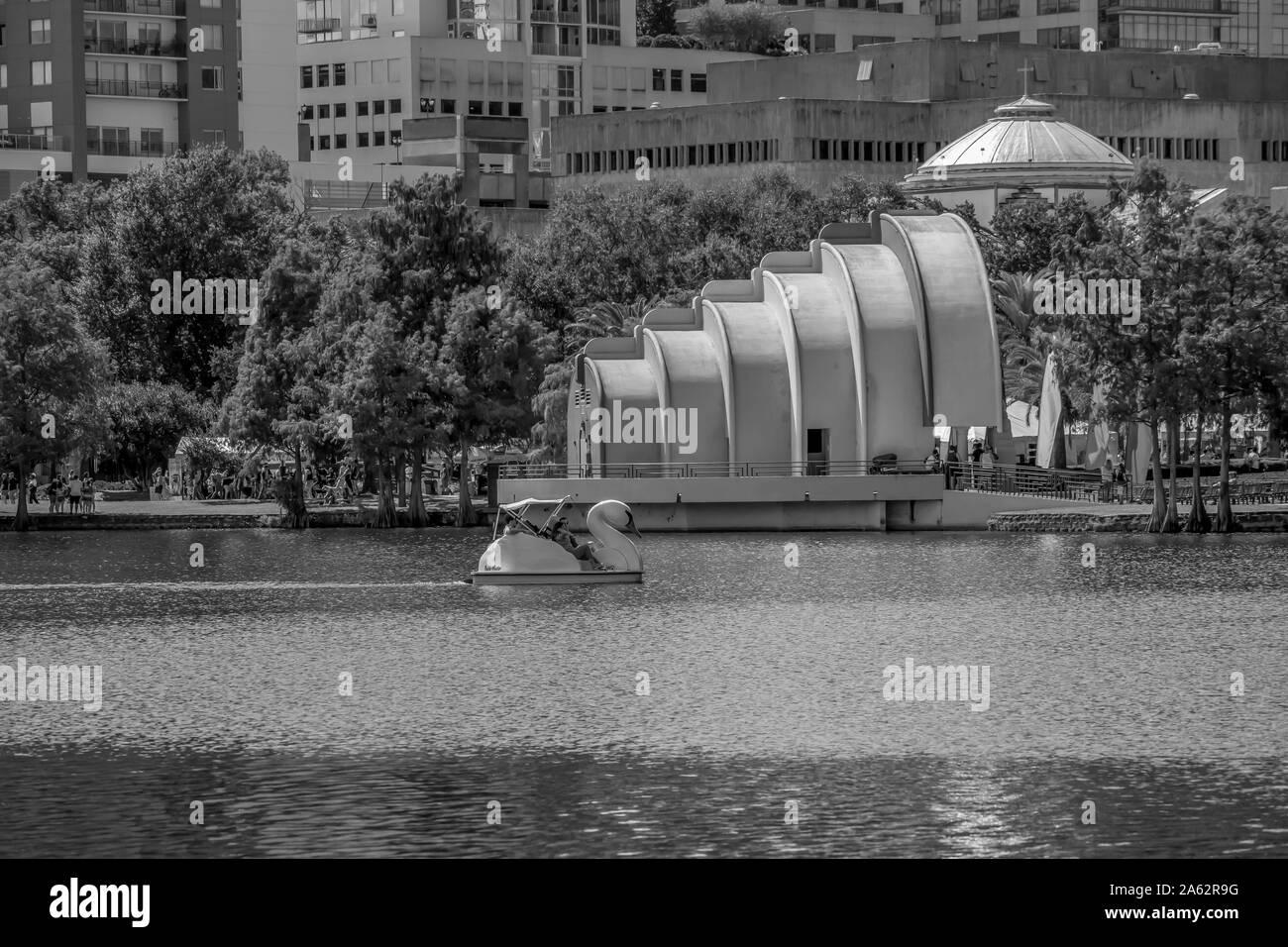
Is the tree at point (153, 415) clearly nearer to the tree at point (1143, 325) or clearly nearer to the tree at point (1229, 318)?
the tree at point (1143, 325)

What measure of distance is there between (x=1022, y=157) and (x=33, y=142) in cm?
6761

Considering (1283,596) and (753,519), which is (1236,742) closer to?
(1283,596)

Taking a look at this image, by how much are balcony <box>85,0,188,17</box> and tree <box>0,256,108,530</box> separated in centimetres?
6391

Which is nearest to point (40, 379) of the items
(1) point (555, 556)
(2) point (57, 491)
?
(2) point (57, 491)

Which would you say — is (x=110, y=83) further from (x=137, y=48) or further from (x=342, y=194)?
(x=342, y=194)

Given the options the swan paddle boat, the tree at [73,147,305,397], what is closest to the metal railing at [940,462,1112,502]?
the swan paddle boat

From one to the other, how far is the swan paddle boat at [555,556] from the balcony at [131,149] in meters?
102

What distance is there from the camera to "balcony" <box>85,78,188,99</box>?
17175 centimetres

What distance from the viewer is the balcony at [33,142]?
16900 centimetres

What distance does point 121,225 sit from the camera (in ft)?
441

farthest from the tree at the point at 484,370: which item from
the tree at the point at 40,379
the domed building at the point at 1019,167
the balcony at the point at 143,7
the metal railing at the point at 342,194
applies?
the balcony at the point at 143,7

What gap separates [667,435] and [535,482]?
261 inches

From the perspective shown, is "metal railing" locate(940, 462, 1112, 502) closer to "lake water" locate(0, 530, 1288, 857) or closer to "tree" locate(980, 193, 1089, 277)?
"lake water" locate(0, 530, 1288, 857)
